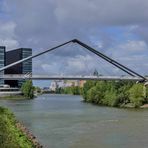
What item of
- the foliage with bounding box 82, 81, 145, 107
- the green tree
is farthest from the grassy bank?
the foliage with bounding box 82, 81, 145, 107

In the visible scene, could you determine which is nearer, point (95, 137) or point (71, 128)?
point (95, 137)

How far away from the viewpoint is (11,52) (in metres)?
148

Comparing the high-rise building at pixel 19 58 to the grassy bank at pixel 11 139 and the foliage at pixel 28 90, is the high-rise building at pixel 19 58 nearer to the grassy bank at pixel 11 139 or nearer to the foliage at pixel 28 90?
the foliage at pixel 28 90

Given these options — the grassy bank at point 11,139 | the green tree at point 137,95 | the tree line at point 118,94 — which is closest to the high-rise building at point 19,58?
the tree line at point 118,94

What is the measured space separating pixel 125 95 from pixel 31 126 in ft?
166

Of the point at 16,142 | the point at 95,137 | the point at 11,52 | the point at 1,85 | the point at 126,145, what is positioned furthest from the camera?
the point at 1,85

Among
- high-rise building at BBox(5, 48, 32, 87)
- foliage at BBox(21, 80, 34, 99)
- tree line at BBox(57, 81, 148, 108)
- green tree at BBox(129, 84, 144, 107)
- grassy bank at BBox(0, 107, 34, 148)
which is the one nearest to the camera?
grassy bank at BBox(0, 107, 34, 148)

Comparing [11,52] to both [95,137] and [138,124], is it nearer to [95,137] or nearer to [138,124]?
[138,124]

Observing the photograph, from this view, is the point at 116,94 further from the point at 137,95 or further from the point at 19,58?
the point at 19,58

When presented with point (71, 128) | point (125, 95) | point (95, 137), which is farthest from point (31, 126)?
point (125, 95)

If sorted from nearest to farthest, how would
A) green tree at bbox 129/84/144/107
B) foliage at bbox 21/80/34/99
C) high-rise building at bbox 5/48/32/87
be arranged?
green tree at bbox 129/84/144/107 < high-rise building at bbox 5/48/32/87 < foliage at bbox 21/80/34/99

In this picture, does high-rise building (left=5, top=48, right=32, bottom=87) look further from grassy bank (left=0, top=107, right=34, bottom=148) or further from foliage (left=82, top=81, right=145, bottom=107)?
grassy bank (left=0, top=107, right=34, bottom=148)

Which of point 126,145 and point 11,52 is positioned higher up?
point 11,52

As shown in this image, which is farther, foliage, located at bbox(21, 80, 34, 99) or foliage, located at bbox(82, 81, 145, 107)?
foliage, located at bbox(21, 80, 34, 99)
